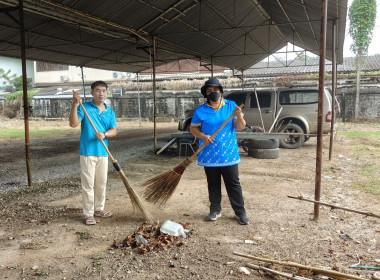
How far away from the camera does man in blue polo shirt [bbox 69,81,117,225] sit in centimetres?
362

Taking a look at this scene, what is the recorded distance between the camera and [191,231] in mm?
3516

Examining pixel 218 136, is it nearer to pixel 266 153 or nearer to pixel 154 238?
pixel 154 238

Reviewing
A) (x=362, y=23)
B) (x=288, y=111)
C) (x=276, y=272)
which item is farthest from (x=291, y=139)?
(x=362, y=23)

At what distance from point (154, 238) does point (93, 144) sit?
1269mm

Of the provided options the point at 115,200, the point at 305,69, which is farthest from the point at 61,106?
the point at 115,200

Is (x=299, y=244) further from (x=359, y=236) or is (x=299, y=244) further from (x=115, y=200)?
(x=115, y=200)

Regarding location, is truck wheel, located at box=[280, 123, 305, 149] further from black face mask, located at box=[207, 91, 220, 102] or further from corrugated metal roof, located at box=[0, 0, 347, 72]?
black face mask, located at box=[207, 91, 220, 102]

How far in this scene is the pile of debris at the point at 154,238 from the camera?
10.1 ft

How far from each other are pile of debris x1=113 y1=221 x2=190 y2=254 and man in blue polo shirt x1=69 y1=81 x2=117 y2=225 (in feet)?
2.41

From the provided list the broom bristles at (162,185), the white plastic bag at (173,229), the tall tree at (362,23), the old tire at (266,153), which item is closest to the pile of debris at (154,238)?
the white plastic bag at (173,229)

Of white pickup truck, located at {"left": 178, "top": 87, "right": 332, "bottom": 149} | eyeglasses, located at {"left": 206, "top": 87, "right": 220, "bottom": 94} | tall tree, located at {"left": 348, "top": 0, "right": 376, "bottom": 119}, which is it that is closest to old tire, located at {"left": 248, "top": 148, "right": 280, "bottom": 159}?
white pickup truck, located at {"left": 178, "top": 87, "right": 332, "bottom": 149}

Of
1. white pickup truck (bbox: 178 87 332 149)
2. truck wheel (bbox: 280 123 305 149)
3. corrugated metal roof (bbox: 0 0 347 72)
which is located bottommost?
truck wheel (bbox: 280 123 305 149)

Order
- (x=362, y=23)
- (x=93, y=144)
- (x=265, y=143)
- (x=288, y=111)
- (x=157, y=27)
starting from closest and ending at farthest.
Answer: (x=93, y=144)
(x=265, y=143)
(x=157, y=27)
(x=288, y=111)
(x=362, y=23)

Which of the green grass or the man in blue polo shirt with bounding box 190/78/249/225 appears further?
the green grass
